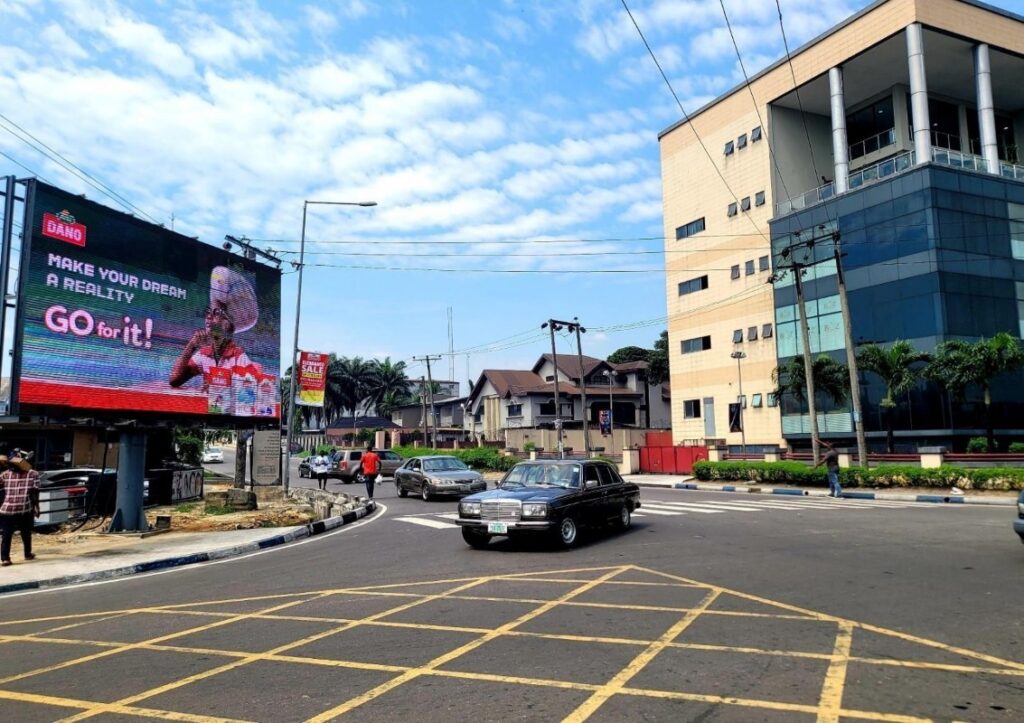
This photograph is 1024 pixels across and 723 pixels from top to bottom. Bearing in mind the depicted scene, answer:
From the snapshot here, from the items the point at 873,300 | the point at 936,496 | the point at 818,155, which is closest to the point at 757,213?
the point at 818,155

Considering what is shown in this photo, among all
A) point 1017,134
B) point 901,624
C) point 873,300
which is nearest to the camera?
point 901,624

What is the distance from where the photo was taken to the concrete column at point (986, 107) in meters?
36.2

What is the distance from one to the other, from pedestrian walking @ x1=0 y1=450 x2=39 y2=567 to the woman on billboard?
4317mm

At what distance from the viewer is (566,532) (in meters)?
11.7

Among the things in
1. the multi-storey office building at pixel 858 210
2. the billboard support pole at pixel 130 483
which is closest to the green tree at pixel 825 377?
the multi-storey office building at pixel 858 210

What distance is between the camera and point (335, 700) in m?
4.77

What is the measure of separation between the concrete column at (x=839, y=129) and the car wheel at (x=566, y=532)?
33.7 m

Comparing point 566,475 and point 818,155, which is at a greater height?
point 818,155

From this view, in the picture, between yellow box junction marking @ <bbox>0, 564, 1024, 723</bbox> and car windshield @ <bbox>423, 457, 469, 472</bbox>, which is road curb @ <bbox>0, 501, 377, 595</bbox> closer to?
yellow box junction marking @ <bbox>0, 564, 1024, 723</bbox>

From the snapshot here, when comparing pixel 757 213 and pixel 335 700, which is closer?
pixel 335 700

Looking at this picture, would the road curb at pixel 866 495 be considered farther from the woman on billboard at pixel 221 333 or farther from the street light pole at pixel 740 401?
the woman on billboard at pixel 221 333

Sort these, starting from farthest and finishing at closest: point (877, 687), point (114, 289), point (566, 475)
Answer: point (114, 289) < point (566, 475) < point (877, 687)

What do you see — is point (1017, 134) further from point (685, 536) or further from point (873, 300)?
point (685, 536)

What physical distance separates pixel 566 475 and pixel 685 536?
2622mm
